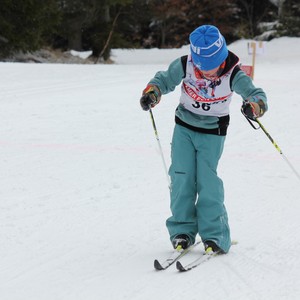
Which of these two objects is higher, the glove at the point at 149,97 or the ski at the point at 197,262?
the glove at the point at 149,97

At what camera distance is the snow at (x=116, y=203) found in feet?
12.0

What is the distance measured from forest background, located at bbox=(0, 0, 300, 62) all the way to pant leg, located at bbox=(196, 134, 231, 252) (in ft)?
50.1

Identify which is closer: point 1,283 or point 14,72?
point 1,283

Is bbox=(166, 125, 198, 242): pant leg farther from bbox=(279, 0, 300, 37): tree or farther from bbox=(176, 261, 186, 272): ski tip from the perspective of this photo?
bbox=(279, 0, 300, 37): tree

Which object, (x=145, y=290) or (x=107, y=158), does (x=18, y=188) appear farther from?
(x=145, y=290)

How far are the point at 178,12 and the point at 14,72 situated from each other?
1777 centimetres

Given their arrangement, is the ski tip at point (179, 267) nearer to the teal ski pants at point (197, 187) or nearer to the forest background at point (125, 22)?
the teal ski pants at point (197, 187)

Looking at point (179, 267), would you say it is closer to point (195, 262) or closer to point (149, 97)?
point (195, 262)

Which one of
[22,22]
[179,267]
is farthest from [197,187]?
[22,22]

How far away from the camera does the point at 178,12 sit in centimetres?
3009

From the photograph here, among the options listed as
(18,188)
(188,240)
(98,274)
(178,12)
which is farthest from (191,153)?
(178,12)

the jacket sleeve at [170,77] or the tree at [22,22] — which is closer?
the jacket sleeve at [170,77]

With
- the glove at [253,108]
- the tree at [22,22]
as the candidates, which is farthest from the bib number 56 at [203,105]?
the tree at [22,22]

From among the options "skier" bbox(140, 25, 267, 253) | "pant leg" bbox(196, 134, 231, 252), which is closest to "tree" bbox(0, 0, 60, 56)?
"skier" bbox(140, 25, 267, 253)
